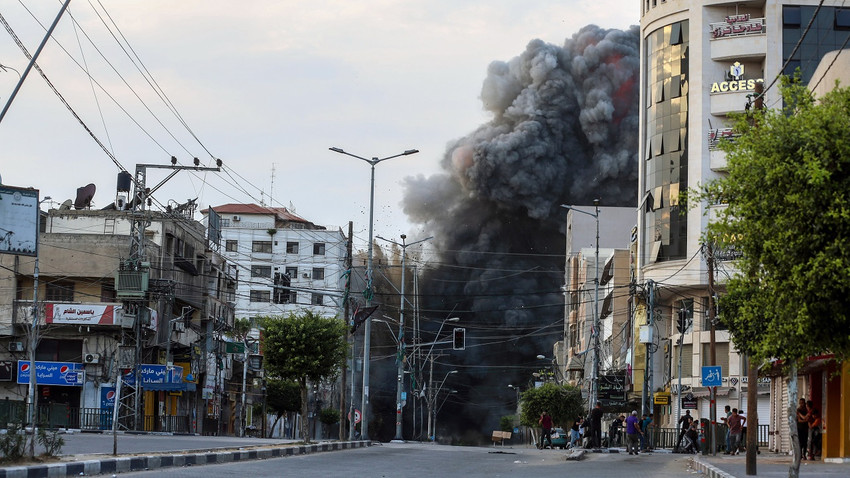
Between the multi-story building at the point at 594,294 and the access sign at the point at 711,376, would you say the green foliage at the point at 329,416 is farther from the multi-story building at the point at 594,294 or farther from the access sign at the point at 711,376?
the access sign at the point at 711,376

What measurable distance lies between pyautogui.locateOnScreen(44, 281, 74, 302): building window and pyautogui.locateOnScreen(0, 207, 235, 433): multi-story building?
0.05m

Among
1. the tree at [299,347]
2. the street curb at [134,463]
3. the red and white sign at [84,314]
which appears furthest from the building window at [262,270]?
the street curb at [134,463]

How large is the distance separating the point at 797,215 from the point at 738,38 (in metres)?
53.3

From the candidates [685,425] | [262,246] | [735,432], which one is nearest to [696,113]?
[685,425]

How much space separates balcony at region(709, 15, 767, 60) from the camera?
6531 centimetres

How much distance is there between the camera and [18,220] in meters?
23.4

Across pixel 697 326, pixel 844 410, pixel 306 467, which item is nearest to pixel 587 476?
pixel 306 467

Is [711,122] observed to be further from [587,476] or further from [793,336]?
[793,336]

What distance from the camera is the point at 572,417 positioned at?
73125 mm

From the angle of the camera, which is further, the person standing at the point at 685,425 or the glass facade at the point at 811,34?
the glass facade at the point at 811,34

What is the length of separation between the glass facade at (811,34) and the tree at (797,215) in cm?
4743

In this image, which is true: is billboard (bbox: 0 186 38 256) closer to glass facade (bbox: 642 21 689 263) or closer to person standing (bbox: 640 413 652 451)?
person standing (bbox: 640 413 652 451)

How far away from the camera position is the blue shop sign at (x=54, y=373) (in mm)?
57750

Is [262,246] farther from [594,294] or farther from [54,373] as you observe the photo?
[54,373]
